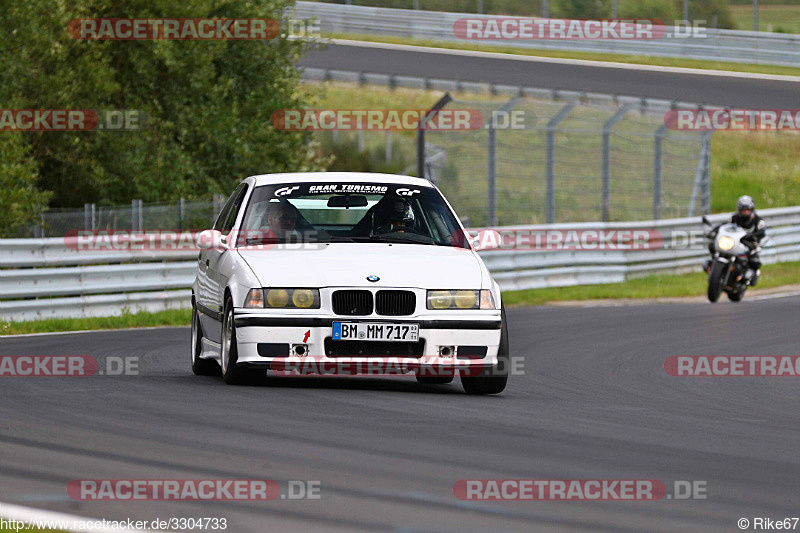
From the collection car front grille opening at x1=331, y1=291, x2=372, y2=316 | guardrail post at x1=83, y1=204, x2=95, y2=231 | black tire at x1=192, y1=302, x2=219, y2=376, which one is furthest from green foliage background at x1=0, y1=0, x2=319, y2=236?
car front grille opening at x1=331, y1=291, x2=372, y2=316

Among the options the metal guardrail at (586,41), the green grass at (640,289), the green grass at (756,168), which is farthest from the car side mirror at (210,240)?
the metal guardrail at (586,41)

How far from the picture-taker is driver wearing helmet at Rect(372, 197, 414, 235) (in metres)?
11.0

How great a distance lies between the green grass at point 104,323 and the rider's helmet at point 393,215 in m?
6.91

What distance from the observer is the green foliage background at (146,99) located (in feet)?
82.9

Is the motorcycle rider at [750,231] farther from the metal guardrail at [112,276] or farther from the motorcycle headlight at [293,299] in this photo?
the motorcycle headlight at [293,299]

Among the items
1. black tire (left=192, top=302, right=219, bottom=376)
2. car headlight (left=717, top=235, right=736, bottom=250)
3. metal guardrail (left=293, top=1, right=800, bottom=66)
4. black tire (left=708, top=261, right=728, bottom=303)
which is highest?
metal guardrail (left=293, top=1, right=800, bottom=66)

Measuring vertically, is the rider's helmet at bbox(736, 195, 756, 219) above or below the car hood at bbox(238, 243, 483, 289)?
below

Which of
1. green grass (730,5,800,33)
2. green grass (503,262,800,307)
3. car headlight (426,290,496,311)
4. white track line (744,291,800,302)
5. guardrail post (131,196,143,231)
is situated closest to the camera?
car headlight (426,290,496,311)

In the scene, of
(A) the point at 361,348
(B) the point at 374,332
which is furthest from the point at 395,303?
(A) the point at 361,348

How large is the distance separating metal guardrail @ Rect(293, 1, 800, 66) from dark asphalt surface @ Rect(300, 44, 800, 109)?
6.97ft

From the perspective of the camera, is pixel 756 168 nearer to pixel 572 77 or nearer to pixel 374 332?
pixel 572 77

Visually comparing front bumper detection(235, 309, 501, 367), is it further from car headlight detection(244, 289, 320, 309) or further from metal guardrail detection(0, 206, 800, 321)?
metal guardrail detection(0, 206, 800, 321)

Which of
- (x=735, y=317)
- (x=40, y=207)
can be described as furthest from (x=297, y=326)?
(x=40, y=207)

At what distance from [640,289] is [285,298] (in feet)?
51.6
